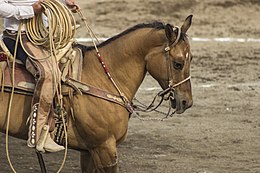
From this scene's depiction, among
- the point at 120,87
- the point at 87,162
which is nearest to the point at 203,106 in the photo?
the point at 87,162

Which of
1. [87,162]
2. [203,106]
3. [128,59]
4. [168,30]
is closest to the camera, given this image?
[168,30]

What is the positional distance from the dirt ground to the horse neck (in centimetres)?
197

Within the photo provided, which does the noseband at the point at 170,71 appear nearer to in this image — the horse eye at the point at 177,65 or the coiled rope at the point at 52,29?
the horse eye at the point at 177,65

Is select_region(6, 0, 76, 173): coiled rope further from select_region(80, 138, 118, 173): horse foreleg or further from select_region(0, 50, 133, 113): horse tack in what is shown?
select_region(80, 138, 118, 173): horse foreleg

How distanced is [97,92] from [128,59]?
0.42 meters

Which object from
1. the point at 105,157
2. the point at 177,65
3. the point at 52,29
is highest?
the point at 52,29

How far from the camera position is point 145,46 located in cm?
803

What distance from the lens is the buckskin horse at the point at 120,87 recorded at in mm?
7969

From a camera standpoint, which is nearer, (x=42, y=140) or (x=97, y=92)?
(x=42, y=140)

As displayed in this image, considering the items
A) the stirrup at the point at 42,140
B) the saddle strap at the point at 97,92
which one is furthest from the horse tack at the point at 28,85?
the stirrup at the point at 42,140

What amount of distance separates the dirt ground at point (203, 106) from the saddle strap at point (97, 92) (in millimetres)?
1980

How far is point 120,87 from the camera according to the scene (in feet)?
26.8

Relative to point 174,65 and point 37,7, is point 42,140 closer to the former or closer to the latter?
point 37,7

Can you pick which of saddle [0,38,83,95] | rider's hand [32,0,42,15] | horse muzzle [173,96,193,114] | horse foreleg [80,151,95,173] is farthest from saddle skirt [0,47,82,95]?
horse muzzle [173,96,193,114]
